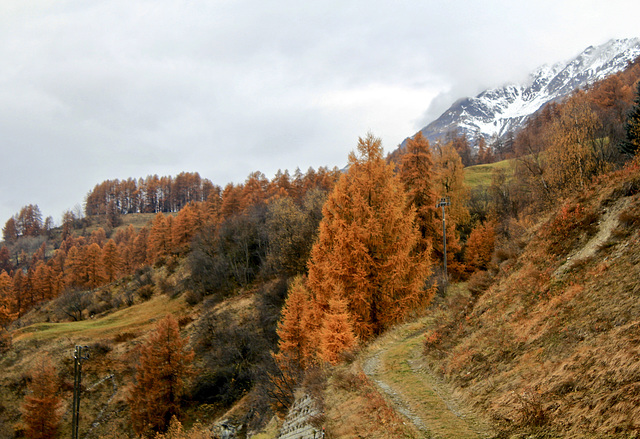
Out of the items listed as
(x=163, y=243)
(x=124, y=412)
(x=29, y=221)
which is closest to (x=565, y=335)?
(x=124, y=412)

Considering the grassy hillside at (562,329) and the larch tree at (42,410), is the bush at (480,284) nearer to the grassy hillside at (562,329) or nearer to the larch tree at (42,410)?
the grassy hillside at (562,329)

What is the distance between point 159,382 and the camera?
30.1m

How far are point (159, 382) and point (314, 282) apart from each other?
2171cm

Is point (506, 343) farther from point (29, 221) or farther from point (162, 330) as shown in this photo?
point (29, 221)

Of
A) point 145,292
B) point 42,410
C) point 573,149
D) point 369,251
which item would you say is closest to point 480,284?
point 369,251

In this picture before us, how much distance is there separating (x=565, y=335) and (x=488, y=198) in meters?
45.4

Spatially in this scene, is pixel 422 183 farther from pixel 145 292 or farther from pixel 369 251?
pixel 145 292

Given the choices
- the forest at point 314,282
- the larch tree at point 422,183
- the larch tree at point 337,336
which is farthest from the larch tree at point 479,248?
the larch tree at point 337,336

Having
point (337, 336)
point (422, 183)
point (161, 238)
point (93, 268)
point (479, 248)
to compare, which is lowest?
point (479, 248)

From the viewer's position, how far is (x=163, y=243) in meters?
73.8

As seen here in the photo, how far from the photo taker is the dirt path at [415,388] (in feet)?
25.2

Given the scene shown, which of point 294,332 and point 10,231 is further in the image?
point 10,231

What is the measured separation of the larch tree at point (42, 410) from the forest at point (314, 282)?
0.50 ft

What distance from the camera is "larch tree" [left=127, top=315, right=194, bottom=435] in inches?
1171
